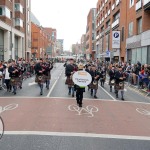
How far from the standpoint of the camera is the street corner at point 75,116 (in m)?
8.39

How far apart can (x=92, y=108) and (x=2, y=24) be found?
3027cm

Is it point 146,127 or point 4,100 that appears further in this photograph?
point 4,100

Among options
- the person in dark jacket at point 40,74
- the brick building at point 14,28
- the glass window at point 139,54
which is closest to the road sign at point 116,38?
the glass window at point 139,54

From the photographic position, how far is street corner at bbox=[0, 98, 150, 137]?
8391 mm

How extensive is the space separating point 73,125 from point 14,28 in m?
41.9

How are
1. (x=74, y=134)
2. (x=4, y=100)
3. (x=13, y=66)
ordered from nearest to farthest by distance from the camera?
(x=74, y=134), (x=4, y=100), (x=13, y=66)

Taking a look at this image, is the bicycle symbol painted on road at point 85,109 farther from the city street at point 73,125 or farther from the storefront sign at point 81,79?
the storefront sign at point 81,79

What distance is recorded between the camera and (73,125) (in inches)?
346

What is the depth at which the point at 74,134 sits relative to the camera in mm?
7746

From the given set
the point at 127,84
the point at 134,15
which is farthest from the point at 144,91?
the point at 134,15

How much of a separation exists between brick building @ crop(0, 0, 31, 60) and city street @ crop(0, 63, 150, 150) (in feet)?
92.8

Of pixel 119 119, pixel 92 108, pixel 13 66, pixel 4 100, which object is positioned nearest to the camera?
pixel 119 119

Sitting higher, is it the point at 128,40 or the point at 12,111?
the point at 128,40

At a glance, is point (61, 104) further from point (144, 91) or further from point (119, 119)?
point (144, 91)
